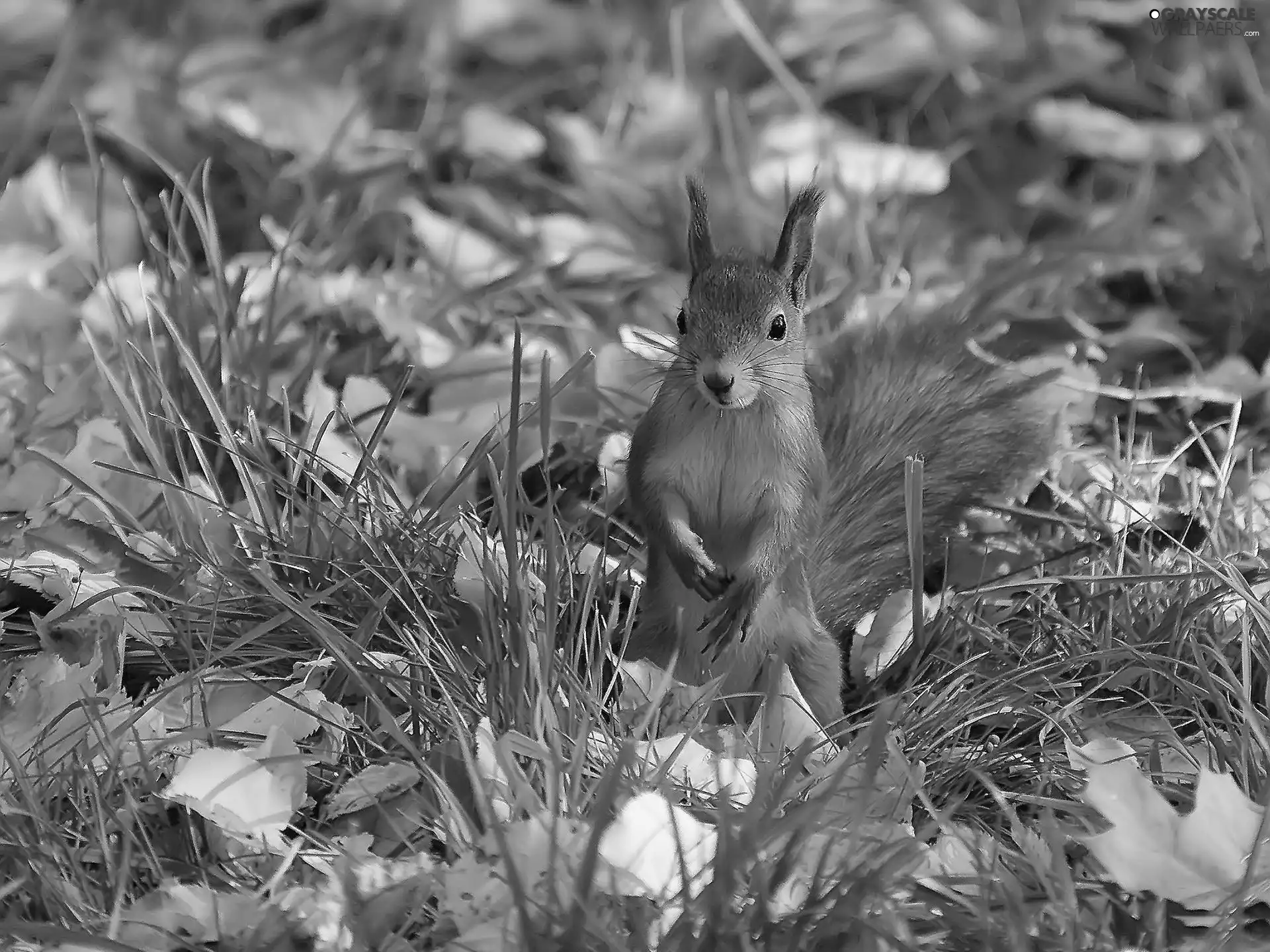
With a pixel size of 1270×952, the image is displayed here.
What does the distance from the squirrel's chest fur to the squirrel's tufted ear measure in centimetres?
19

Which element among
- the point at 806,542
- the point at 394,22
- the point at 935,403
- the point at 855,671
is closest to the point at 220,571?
the point at 806,542

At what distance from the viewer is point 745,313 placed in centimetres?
167

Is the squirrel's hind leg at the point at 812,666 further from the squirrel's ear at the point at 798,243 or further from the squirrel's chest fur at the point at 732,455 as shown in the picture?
the squirrel's ear at the point at 798,243

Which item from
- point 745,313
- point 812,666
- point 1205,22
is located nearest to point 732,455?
point 745,313

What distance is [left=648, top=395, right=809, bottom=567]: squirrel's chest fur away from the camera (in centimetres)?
167

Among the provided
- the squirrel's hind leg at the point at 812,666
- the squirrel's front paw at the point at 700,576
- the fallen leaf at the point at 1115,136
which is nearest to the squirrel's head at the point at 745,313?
the squirrel's front paw at the point at 700,576

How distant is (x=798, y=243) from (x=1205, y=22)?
79.7 inches

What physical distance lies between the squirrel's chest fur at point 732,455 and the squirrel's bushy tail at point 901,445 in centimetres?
17

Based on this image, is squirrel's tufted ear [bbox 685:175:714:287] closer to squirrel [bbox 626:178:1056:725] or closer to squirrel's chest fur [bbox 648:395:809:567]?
squirrel [bbox 626:178:1056:725]

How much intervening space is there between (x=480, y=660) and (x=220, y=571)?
0.33 m

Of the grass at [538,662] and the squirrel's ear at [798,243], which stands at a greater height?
the squirrel's ear at [798,243]

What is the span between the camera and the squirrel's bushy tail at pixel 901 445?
1.89m

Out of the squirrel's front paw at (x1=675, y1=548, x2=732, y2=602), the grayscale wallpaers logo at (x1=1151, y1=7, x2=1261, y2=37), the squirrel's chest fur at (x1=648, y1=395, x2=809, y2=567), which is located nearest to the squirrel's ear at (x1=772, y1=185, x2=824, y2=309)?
the squirrel's chest fur at (x1=648, y1=395, x2=809, y2=567)

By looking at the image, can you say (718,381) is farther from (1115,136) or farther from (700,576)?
(1115,136)
